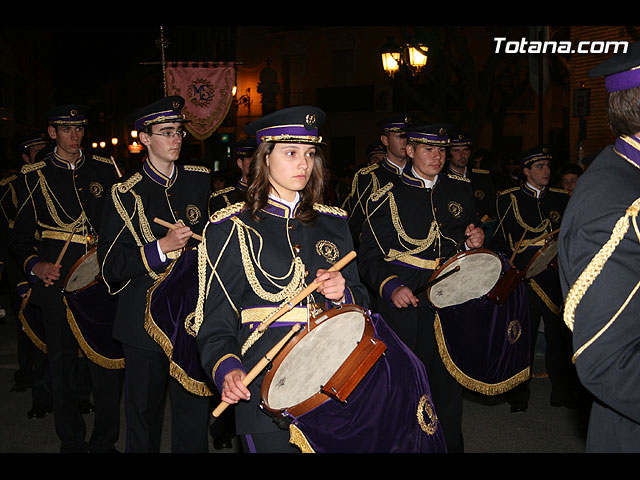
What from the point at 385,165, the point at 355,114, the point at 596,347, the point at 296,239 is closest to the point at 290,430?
the point at 296,239

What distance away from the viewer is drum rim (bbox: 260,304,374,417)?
2.77m

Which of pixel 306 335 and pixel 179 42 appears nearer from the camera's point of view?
pixel 306 335

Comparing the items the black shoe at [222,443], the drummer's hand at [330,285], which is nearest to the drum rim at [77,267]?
the black shoe at [222,443]

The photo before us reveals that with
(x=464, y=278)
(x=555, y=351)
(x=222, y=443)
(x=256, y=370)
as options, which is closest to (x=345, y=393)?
(x=256, y=370)

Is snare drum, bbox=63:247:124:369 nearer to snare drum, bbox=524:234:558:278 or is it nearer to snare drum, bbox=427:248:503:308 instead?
snare drum, bbox=427:248:503:308

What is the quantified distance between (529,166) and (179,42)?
48498mm

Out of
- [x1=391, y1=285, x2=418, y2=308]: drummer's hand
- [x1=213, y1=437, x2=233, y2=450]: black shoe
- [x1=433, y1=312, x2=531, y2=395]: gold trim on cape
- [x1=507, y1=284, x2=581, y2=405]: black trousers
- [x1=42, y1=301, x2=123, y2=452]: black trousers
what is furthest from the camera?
[x1=507, y1=284, x2=581, y2=405]: black trousers

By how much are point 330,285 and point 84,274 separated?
9.50 ft

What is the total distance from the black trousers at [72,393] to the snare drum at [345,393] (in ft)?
9.91

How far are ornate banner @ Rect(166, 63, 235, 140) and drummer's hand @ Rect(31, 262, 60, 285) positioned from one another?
5.83 metres

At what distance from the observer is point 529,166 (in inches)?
288

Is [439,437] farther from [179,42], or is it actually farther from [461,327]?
[179,42]

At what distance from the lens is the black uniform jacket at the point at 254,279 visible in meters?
3.12

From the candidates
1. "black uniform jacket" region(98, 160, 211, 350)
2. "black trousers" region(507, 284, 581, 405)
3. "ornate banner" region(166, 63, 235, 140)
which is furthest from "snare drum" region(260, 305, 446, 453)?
"ornate banner" region(166, 63, 235, 140)
